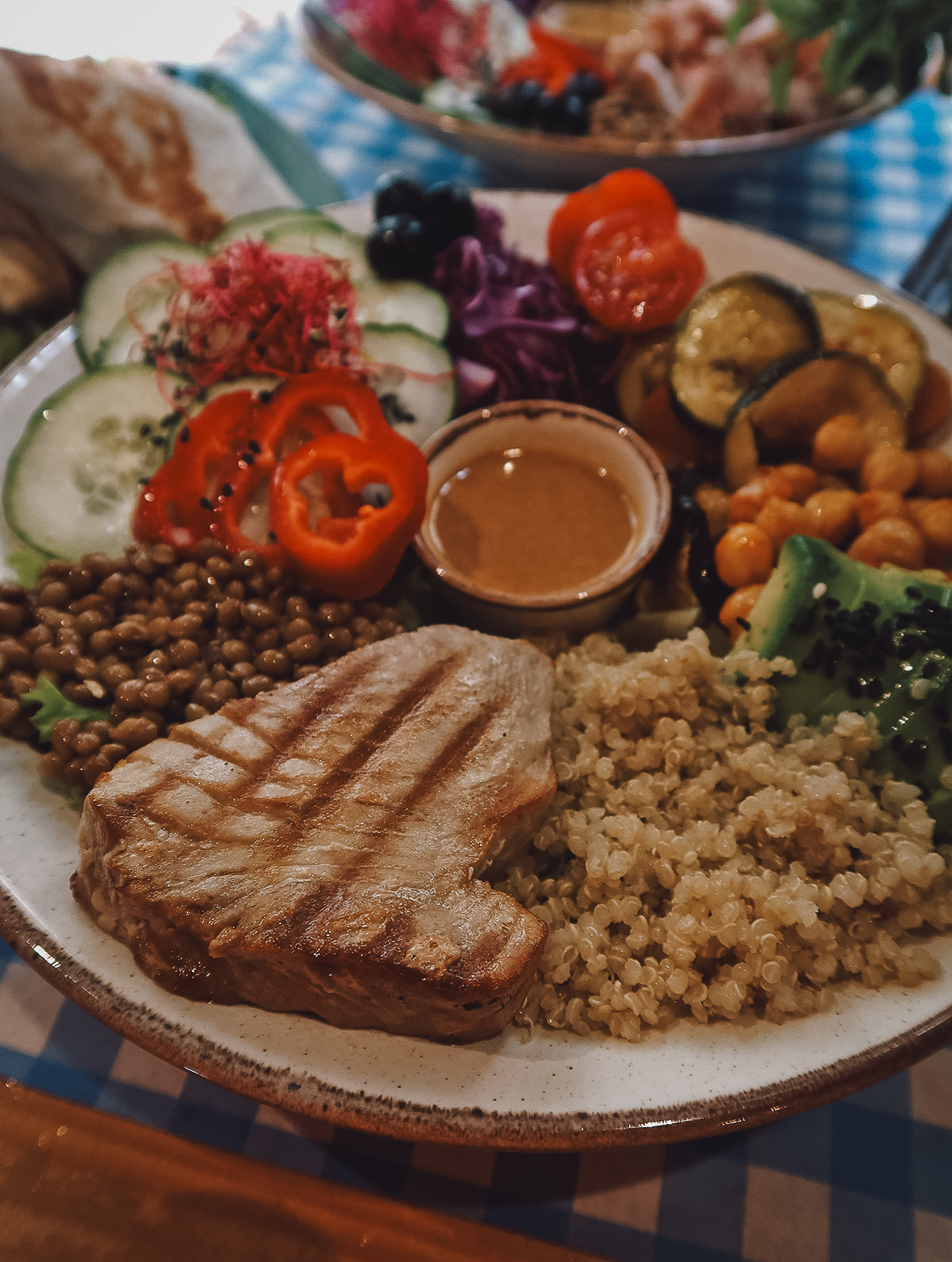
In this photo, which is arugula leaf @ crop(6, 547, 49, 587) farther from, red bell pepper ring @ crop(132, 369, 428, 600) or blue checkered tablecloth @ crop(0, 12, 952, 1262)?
blue checkered tablecloth @ crop(0, 12, 952, 1262)

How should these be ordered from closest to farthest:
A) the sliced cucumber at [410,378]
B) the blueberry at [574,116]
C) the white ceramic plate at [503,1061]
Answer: the white ceramic plate at [503,1061] → the sliced cucumber at [410,378] → the blueberry at [574,116]

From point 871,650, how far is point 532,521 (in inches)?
48.8

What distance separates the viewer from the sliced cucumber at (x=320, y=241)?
3236mm

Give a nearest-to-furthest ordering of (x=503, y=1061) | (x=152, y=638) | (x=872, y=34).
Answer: (x=503, y=1061)
(x=152, y=638)
(x=872, y=34)

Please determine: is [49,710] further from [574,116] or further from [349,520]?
[574,116]

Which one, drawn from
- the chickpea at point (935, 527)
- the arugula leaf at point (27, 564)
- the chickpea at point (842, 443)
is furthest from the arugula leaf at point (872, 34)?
the arugula leaf at point (27, 564)

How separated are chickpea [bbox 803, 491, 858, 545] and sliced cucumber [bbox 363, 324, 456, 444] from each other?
4.29 ft

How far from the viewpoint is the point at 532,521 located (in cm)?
299

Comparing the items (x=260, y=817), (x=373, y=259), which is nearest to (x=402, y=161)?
(x=373, y=259)

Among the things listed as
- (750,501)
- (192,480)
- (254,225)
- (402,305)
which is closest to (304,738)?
(192,480)

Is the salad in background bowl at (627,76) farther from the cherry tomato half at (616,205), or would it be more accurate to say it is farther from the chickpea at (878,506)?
the chickpea at (878,506)

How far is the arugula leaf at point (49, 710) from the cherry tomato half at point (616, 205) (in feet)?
8.41

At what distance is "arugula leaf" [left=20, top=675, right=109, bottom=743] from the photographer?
2.23 metres

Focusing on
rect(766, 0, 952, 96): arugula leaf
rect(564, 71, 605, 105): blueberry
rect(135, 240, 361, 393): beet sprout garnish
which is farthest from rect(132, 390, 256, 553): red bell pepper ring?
rect(766, 0, 952, 96): arugula leaf
